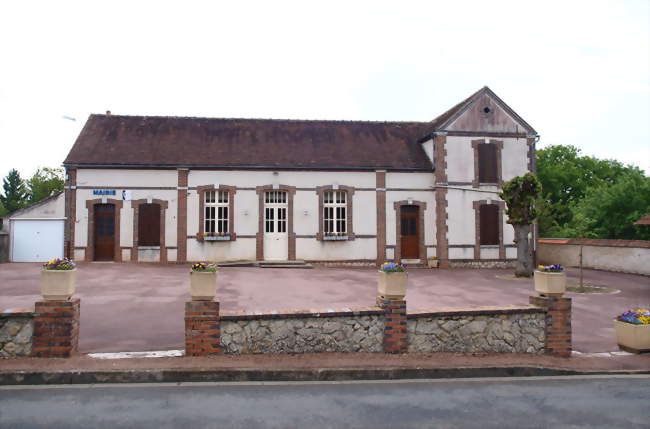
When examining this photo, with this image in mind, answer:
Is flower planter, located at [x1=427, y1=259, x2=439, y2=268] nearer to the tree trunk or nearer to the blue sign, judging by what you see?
the tree trunk

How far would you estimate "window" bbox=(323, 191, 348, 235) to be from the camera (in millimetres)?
20562

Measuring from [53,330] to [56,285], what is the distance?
61 cm

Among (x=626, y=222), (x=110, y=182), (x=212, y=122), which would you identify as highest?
(x=212, y=122)

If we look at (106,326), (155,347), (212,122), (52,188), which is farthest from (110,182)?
(52,188)

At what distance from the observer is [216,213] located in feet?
65.4

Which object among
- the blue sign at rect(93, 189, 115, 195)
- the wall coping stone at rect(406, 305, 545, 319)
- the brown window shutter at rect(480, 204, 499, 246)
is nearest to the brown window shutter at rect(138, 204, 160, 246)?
the blue sign at rect(93, 189, 115, 195)

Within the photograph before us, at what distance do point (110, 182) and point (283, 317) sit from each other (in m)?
15.4

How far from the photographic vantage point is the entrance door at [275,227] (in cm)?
2014

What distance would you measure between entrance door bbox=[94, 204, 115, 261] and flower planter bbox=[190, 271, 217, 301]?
47.9 feet

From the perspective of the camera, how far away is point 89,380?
19.4ft

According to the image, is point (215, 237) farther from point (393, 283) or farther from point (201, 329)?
point (393, 283)

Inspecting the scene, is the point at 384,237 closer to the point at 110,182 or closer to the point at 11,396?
the point at 110,182

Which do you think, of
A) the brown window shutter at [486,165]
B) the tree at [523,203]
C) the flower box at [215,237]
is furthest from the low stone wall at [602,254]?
the flower box at [215,237]

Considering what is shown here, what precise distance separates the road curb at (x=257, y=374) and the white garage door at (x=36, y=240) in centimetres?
1564
